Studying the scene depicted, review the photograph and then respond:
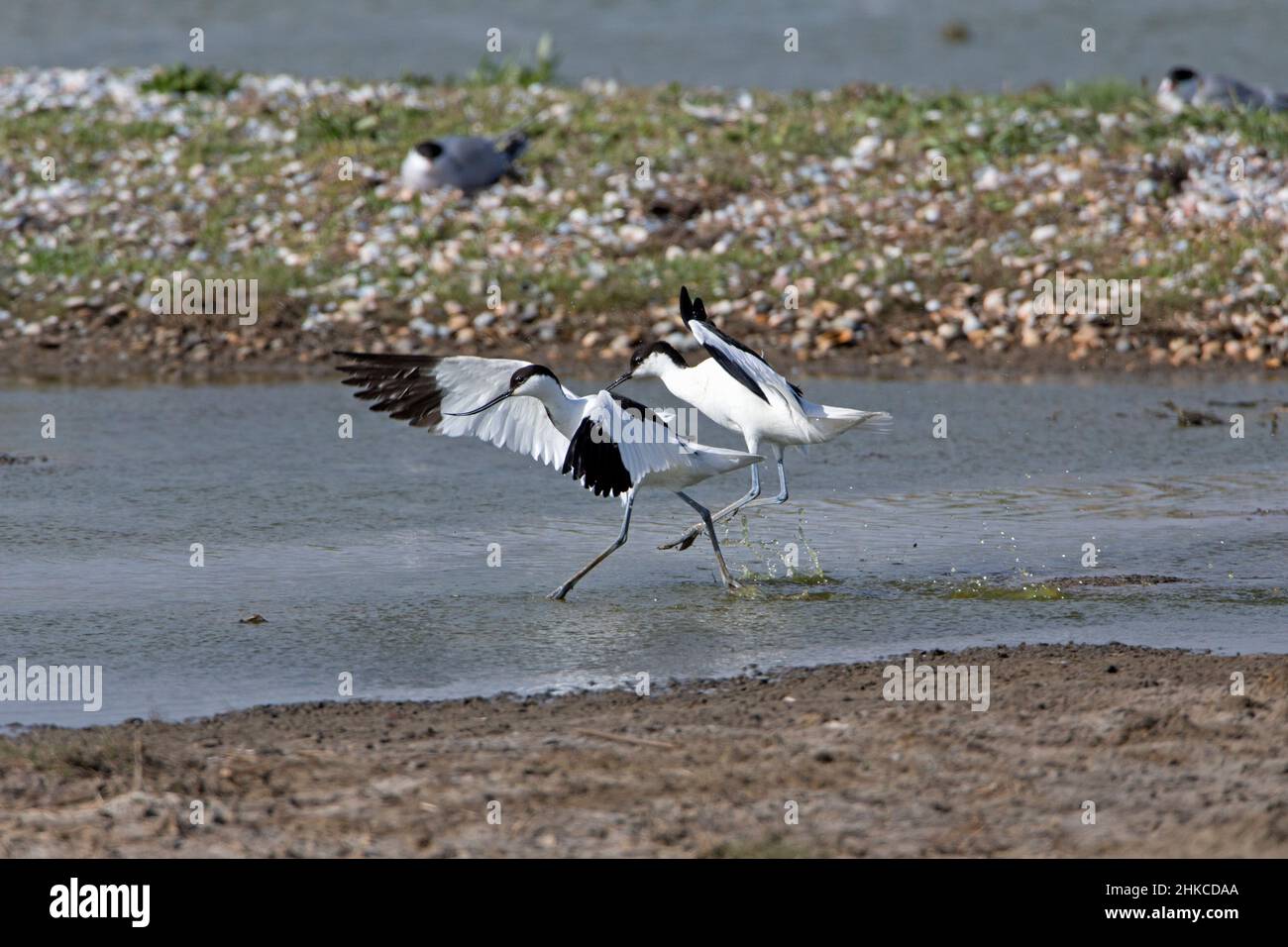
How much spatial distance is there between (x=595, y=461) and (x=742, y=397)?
4.66 feet

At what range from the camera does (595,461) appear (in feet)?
22.6

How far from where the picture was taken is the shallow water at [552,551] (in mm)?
6121

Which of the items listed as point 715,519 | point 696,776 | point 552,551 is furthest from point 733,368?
point 696,776

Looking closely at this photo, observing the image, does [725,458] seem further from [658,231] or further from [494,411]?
[658,231]

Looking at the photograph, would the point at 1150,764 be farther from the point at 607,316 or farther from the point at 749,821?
the point at 607,316

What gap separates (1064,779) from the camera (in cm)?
459

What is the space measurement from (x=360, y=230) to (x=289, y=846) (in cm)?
1054

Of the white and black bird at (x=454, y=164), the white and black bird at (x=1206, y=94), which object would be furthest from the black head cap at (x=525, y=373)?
the white and black bird at (x=1206, y=94)

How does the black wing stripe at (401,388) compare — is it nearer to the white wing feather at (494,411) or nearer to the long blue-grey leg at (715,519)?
the white wing feather at (494,411)

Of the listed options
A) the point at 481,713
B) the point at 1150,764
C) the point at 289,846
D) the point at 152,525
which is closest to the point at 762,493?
the point at 152,525

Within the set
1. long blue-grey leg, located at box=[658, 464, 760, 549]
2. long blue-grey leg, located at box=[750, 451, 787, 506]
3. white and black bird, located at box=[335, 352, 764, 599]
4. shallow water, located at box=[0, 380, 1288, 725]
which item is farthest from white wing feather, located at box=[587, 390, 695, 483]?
long blue-grey leg, located at box=[750, 451, 787, 506]

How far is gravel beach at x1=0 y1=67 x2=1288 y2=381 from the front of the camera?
42.1 ft

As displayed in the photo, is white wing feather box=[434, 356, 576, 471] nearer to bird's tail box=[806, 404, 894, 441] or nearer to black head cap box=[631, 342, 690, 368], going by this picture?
black head cap box=[631, 342, 690, 368]

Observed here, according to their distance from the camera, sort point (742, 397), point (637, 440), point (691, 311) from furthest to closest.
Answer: point (742, 397) < point (691, 311) < point (637, 440)
